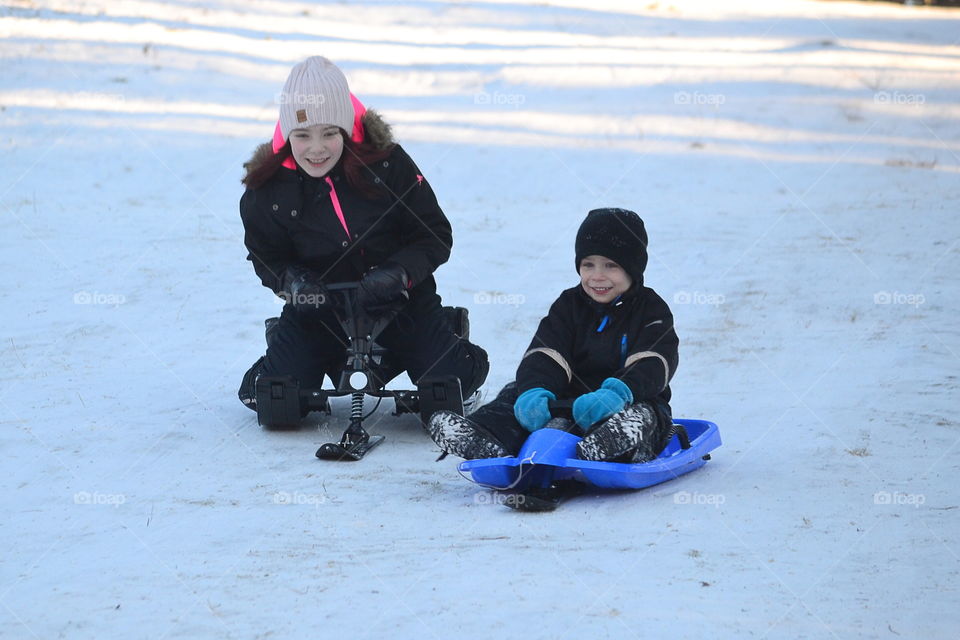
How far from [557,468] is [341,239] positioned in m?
1.57

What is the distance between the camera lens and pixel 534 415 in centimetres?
433

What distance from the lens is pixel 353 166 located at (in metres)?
5.16

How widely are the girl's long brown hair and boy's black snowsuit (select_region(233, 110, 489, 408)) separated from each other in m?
0.02

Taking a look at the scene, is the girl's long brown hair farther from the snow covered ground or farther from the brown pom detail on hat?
the snow covered ground

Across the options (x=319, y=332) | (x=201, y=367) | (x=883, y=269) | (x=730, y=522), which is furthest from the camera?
(x=883, y=269)

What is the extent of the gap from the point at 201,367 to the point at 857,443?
3.26 meters

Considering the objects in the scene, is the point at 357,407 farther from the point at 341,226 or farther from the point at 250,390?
the point at 341,226

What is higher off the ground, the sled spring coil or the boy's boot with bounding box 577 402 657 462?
the boy's boot with bounding box 577 402 657 462

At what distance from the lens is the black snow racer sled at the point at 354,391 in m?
5.02

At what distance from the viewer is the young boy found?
167 inches

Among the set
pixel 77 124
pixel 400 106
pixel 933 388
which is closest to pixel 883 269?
pixel 933 388

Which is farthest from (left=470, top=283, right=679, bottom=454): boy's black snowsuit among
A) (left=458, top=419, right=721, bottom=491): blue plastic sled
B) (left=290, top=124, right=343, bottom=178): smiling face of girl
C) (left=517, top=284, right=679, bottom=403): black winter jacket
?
(left=290, top=124, right=343, bottom=178): smiling face of girl

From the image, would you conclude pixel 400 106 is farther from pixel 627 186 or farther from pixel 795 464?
pixel 795 464

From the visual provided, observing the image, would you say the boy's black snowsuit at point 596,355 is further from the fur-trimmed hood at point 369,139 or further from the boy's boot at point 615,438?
the fur-trimmed hood at point 369,139
